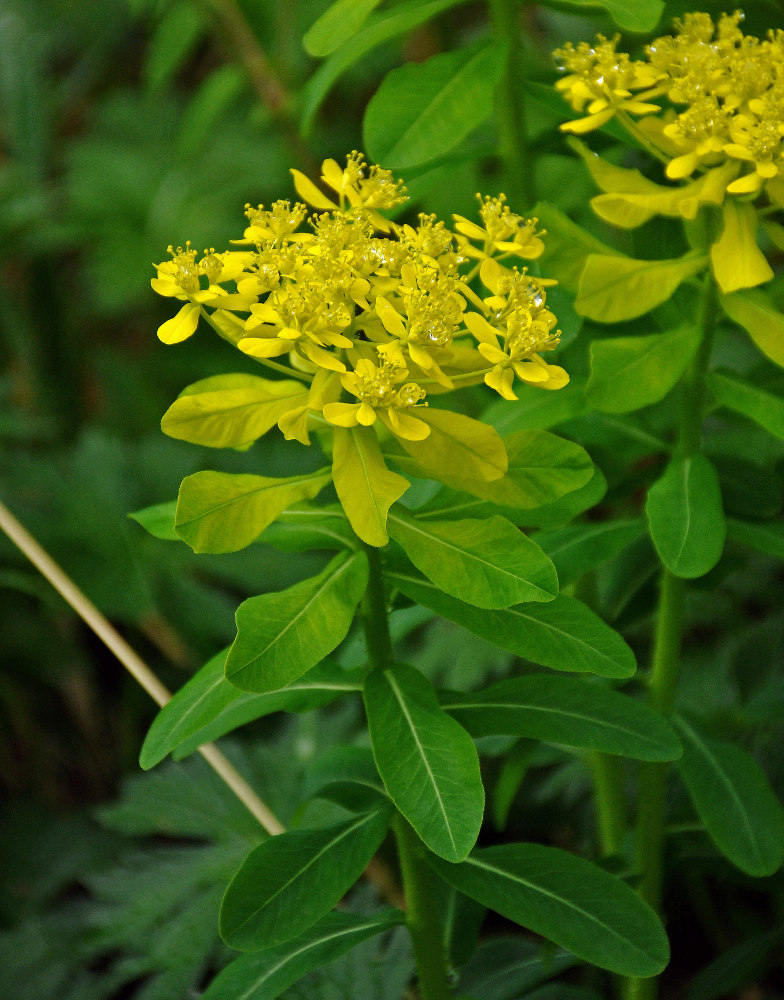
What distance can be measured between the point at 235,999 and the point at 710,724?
2.45 feet

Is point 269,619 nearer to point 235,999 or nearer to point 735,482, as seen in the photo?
point 235,999

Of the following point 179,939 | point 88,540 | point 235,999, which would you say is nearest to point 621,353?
point 235,999

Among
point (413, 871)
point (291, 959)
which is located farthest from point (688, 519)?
point (291, 959)

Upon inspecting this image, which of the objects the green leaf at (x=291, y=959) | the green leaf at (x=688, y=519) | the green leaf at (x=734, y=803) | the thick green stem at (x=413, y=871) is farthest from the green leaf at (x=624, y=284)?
the green leaf at (x=291, y=959)

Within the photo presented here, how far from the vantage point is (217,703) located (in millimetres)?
722

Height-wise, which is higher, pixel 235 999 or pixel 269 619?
pixel 269 619

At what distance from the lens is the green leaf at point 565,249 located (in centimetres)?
83

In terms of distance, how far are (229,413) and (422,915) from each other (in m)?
0.44

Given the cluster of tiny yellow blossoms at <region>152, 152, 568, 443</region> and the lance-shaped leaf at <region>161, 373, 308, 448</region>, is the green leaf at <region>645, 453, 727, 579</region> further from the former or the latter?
the lance-shaped leaf at <region>161, 373, 308, 448</region>

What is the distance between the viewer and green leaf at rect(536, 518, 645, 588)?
0.88m

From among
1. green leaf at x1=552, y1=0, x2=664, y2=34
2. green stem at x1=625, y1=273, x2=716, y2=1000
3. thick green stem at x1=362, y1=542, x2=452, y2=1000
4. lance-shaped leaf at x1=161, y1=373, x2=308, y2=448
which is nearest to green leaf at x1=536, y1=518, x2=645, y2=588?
green stem at x1=625, y1=273, x2=716, y2=1000

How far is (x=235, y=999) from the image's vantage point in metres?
0.78

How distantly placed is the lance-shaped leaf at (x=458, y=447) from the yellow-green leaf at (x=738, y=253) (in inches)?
9.1

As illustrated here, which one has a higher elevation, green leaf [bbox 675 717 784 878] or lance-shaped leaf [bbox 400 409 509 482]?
lance-shaped leaf [bbox 400 409 509 482]
